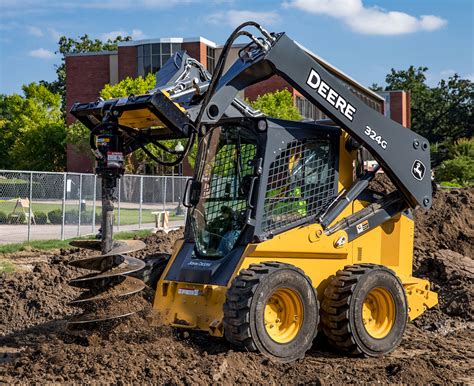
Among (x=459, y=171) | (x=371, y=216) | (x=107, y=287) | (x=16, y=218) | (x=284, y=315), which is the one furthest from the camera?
(x=459, y=171)

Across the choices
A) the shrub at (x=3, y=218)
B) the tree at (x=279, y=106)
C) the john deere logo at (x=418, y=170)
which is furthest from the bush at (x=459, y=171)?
the john deere logo at (x=418, y=170)

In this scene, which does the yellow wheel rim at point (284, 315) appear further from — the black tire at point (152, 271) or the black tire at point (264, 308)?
the black tire at point (152, 271)

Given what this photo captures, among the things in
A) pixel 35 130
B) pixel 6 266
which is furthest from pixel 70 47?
pixel 6 266

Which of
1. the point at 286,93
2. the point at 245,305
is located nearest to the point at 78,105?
the point at 245,305

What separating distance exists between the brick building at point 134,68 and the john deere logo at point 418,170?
40.9 metres

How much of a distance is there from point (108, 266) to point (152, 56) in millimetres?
47331

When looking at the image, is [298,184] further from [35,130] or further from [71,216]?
[35,130]

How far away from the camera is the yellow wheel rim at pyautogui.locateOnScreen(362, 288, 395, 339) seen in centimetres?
787

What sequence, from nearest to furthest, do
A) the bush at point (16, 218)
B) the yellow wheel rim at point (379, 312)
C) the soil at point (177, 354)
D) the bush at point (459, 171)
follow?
the soil at point (177, 354) → the yellow wheel rim at point (379, 312) → the bush at point (16, 218) → the bush at point (459, 171)

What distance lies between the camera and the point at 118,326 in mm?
7395

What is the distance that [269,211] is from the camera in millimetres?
7551

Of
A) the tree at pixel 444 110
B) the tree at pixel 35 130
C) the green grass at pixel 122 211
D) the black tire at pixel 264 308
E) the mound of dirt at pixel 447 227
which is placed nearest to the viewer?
the black tire at pixel 264 308

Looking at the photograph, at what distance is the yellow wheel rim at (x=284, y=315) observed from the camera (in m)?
7.11

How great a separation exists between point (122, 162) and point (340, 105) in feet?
7.93
